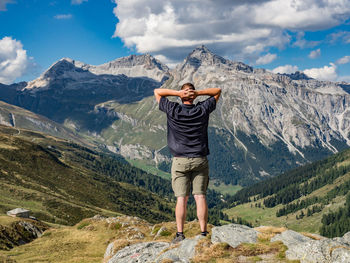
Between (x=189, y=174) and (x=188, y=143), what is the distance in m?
1.74

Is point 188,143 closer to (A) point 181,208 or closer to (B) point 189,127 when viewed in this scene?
(B) point 189,127

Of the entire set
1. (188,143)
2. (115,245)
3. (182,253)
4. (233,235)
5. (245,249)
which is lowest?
(115,245)

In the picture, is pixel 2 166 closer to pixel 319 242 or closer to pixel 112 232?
pixel 112 232

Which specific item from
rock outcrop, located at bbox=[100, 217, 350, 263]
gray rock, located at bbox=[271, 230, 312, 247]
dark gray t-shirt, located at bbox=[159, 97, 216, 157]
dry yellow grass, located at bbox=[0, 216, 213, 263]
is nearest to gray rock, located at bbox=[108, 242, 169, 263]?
rock outcrop, located at bbox=[100, 217, 350, 263]

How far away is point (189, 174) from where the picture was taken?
16844 millimetres

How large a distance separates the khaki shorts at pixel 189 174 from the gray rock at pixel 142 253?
3963 millimetres

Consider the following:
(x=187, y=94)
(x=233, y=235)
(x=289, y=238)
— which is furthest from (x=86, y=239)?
(x=187, y=94)

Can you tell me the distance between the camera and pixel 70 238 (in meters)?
39.9

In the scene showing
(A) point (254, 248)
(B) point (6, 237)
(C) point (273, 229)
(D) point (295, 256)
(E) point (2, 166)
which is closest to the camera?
(D) point (295, 256)

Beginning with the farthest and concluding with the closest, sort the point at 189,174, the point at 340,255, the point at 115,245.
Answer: the point at 115,245
the point at 189,174
the point at 340,255

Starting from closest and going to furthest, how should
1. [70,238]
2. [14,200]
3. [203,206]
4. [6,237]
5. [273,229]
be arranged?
[203,206] → [273,229] → [70,238] → [6,237] → [14,200]

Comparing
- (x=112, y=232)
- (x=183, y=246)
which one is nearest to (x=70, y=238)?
(x=112, y=232)

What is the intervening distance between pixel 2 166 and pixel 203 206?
173330mm

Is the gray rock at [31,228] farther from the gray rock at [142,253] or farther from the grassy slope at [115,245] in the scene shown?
the gray rock at [142,253]
